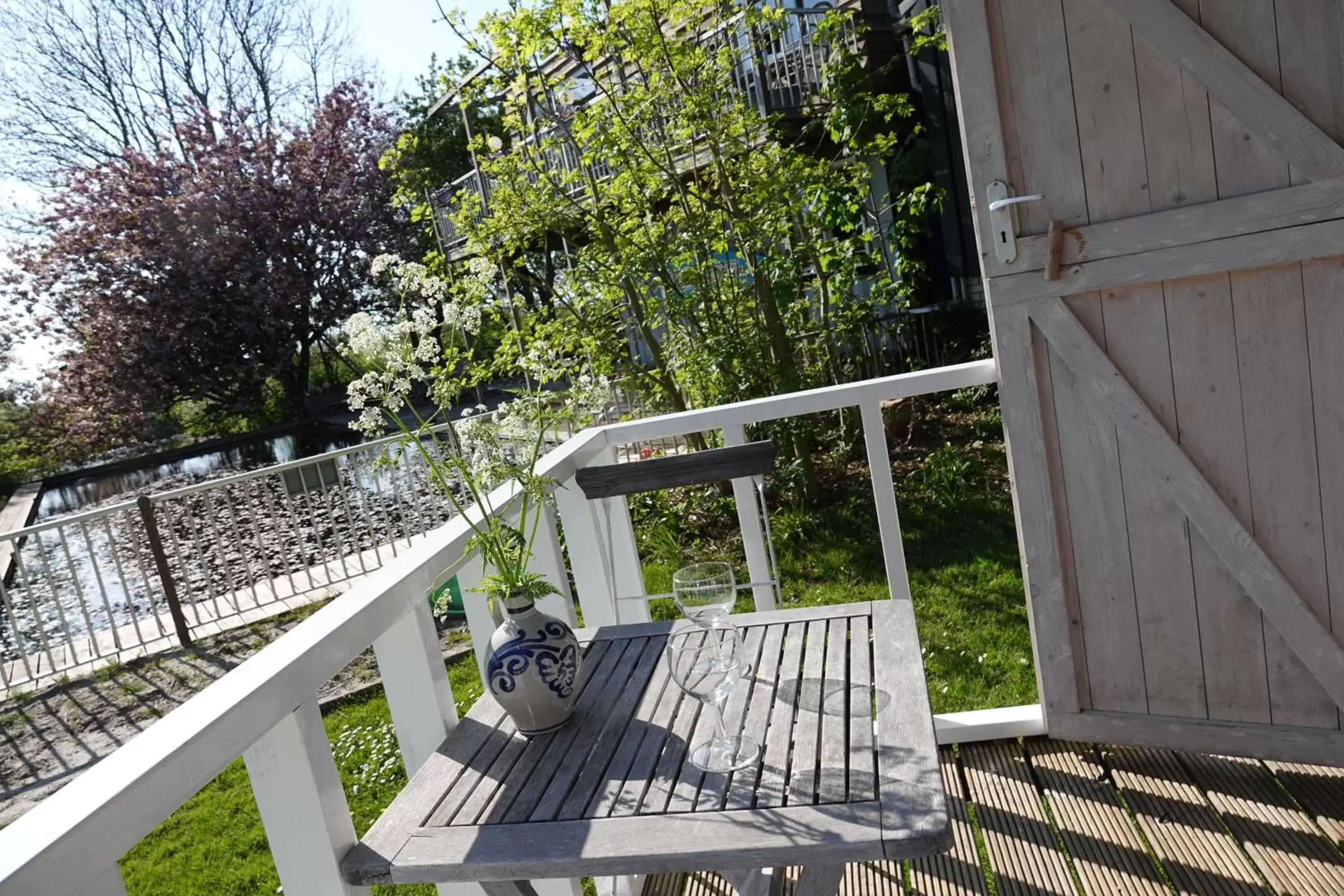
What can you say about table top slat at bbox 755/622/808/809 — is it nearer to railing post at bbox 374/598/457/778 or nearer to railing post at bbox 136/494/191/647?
railing post at bbox 374/598/457/778

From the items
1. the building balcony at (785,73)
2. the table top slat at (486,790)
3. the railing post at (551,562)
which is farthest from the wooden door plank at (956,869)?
the building balcony at (785,73)

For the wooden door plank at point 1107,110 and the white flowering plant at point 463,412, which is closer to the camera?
the white flowering plant at point 463,412

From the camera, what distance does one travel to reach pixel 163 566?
18.7 feet

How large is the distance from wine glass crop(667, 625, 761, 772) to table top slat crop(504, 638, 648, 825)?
22cm

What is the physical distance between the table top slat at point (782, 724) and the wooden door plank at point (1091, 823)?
3.03 feet

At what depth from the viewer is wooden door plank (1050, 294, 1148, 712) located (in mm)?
2309

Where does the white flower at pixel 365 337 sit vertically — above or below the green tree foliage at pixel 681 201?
below

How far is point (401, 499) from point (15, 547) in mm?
2339

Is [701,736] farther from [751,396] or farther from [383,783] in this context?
[751,396]

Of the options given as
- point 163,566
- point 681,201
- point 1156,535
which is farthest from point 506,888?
point 163,566

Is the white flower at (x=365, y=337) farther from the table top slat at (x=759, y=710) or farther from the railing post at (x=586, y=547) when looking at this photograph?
the railing post at (x=586, y=547)

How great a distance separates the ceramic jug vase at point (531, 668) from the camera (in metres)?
1.53

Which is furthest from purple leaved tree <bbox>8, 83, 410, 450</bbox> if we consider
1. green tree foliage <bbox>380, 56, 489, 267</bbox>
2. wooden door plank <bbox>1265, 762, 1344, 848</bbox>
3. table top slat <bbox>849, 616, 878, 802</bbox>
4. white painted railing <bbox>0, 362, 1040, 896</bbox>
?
wooden door plank <bbox>1265, 762, 1344, 848</bbox>

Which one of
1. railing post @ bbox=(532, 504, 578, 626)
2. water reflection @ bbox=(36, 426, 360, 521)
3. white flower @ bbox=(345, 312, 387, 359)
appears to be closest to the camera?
white flower @ bbox=(345, 312, 387, 359)
